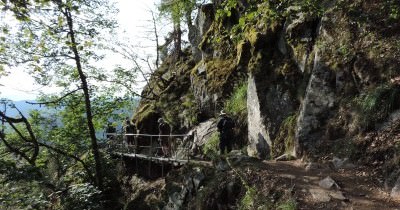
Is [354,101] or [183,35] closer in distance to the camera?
[354,101]

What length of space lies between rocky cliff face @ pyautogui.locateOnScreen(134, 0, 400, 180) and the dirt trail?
2.52ft

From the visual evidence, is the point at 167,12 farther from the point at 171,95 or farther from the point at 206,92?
the point at 206,92

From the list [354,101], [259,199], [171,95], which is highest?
[171,95]

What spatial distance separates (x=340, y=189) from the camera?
23.7 ft

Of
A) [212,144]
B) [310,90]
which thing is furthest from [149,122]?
[310,90]

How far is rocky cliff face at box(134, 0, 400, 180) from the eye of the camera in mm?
8367

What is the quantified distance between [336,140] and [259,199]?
292 cm

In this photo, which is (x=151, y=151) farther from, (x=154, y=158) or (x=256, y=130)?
(x=256, y=130)

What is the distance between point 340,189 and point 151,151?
1319 cm

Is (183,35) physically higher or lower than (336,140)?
higher

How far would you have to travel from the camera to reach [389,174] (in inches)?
282

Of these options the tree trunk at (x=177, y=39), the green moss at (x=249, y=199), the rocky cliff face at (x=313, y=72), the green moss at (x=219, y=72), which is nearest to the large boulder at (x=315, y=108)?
the rocky cliff face at (x=313, y=72)

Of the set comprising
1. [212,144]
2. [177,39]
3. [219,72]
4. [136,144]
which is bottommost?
[136,144]

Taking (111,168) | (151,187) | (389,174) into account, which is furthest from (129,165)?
(389,174)
